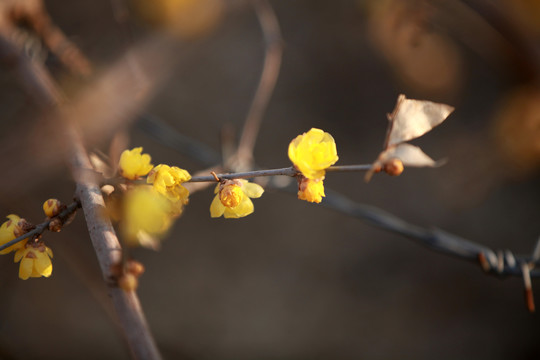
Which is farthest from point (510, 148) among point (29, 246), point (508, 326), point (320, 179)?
point (29, 246)

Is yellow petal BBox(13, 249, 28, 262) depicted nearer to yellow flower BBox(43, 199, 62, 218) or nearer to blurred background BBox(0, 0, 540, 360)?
yellow flower BBox(43, 199, 62, 218)

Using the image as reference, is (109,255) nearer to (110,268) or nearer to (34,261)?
(110,268)

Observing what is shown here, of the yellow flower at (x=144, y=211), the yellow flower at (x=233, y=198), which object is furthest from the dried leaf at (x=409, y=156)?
the yellow flower at (x=144, y=211)

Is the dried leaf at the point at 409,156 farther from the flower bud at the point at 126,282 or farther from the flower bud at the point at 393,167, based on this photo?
the flower bud at the point at 126,282

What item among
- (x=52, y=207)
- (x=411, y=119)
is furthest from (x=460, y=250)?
(x=52, y=207)

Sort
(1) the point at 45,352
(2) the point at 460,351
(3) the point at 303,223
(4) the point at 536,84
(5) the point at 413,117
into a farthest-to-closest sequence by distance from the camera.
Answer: (3) the point at 303,223, (2) the point at 460,351, (1) the point at 45,352, (4) the point at 536,84, (5) the point at 413,117

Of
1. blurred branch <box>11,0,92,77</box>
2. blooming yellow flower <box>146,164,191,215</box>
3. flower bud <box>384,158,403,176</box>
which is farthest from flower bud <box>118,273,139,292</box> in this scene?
blurred branch <box>11,0,92,77</box>

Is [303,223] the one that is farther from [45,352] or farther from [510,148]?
[45,352]
